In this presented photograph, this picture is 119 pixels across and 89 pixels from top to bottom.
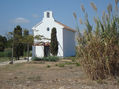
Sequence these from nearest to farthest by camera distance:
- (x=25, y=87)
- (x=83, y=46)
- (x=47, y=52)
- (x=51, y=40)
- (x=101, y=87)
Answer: (x=101, y=87)
(x=25, y=87)
(x=83, y=46)
(x=51, y=40)
(x=47, y=52)

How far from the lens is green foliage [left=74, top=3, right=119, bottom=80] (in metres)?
6.48

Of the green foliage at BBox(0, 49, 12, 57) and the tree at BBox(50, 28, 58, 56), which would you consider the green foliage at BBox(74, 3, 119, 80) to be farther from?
the green foliage at BBox(0, 49, 12, 57)

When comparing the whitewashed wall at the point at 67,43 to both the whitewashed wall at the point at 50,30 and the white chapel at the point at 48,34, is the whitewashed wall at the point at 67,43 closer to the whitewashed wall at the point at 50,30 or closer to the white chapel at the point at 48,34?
the white chapel at the point at 48,34

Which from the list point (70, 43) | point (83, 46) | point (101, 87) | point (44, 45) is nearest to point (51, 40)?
point (44, 45)

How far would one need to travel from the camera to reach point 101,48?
663 cm

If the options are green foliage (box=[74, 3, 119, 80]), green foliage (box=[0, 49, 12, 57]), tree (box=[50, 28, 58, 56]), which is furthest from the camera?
green foliage (box=[0, 49, 12, 57])

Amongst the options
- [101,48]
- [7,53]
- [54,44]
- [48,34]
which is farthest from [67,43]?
[101,48]

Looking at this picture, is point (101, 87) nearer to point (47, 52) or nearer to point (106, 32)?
point (106, 32)

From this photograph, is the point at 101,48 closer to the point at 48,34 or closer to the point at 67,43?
the point at 48,34

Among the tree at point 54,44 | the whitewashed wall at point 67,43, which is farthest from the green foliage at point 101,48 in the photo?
the whitewashed wall at point 67,43

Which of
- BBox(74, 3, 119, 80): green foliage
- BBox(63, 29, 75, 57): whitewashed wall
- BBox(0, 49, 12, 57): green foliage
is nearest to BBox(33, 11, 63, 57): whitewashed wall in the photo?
BBox(63, 29, 75, 57): whitewashed wall

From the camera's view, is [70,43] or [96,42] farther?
[70,43]

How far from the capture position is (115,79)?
6.43 meters

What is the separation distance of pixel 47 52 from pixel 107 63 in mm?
20504
